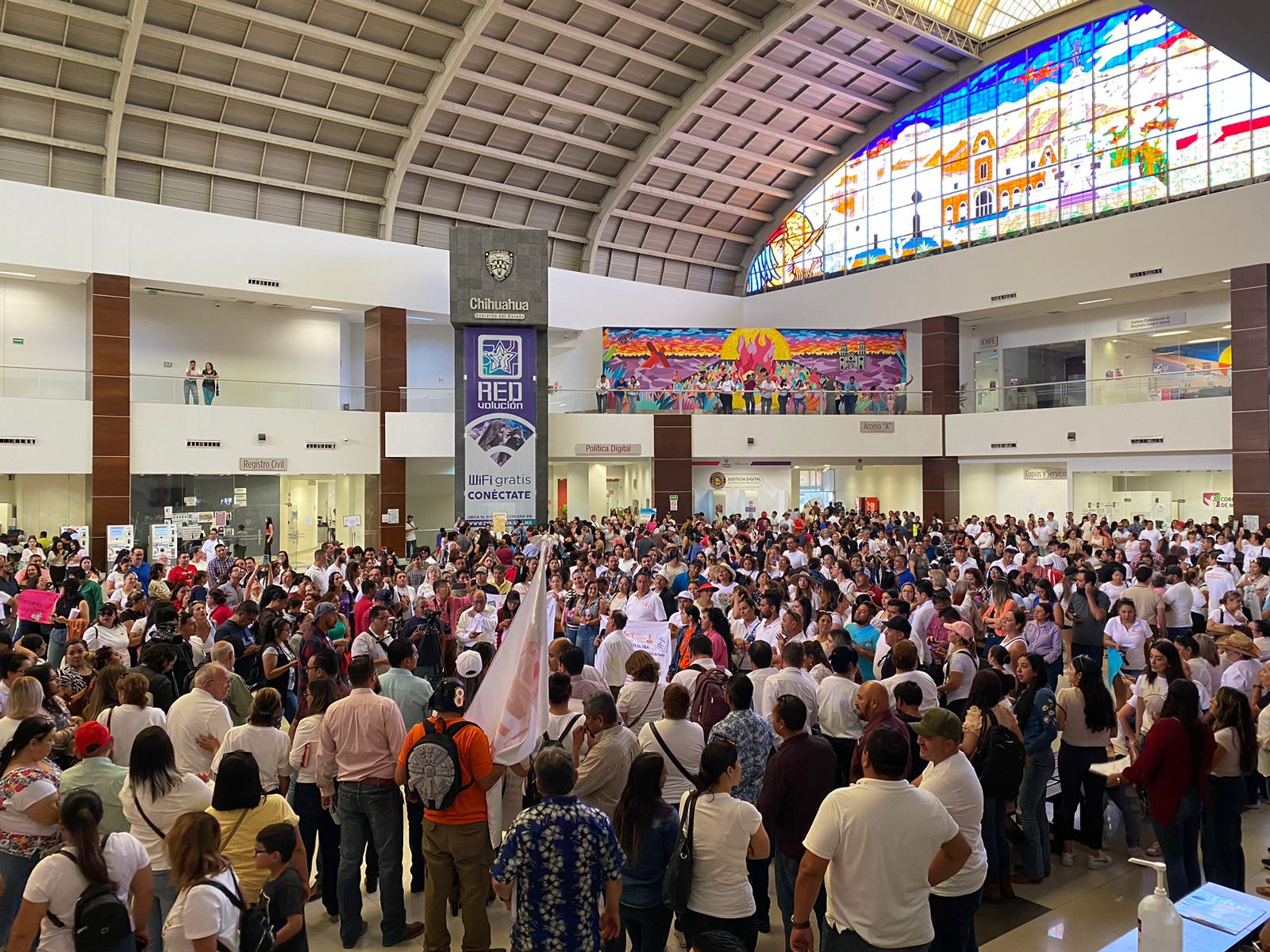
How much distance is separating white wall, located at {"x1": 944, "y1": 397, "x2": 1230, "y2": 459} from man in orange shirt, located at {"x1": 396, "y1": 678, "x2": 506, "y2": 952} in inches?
896

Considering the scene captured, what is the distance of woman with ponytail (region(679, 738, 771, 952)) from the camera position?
3.71 metres

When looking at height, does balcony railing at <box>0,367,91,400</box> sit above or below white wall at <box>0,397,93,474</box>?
above

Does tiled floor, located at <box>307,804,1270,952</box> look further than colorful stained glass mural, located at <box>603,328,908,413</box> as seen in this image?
No

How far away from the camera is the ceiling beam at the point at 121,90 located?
772 inches

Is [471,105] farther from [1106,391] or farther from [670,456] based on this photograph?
[1106,391]

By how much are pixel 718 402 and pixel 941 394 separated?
22.7ft

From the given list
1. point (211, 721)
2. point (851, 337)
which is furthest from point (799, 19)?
point (211, 721)

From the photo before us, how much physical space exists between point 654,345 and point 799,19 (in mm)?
10025

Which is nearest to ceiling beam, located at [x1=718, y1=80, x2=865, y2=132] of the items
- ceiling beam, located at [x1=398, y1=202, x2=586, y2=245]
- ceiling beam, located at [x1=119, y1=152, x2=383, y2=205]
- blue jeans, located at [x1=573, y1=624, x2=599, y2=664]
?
ceiling beam, located at [x1=398, y1=202, x2=586, y2=245]

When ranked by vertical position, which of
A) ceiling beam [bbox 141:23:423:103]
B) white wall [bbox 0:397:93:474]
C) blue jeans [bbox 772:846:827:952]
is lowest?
blue jeans [bbox 772:846:827:952]

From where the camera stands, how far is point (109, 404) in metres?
20.1

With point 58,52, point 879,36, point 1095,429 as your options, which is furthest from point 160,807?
point 879,36

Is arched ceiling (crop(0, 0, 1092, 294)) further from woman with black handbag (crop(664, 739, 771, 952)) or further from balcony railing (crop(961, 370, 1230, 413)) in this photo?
woman with black handbag (crop(664, 739, 771, 952))

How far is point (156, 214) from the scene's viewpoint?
20781 millimetres
